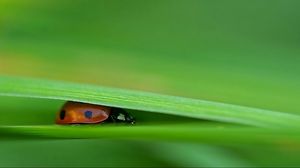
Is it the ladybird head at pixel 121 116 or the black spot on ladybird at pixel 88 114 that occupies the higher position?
the black spot on ladybird at pixel 88 114

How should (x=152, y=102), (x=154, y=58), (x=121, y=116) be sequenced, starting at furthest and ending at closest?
(x=154, y=58)
(x=121, y=116)
(x=152, y=102)

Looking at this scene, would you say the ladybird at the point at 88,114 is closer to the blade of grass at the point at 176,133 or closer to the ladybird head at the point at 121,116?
the ladybird head at the point at 121,116

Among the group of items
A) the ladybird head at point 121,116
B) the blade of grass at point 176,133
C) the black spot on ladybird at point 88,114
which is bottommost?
the blade of grass at point 176,133

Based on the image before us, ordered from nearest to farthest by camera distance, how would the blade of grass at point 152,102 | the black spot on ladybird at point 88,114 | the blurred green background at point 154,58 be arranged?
1. the blade of grass at point 152,102
2. the blurred green background at point 154,58
3. the black spot on ladybird at point 88,114

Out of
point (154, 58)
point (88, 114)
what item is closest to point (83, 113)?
point (88, 114)

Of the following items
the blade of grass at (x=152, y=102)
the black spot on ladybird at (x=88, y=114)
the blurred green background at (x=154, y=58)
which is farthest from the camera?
the black spot on ladybird at (x=88, y=114)

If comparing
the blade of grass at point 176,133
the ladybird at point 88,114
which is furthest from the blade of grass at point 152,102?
the ladybird at point 88,114

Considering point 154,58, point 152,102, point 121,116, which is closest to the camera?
point 152,102

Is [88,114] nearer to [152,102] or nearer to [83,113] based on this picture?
[83,113]
